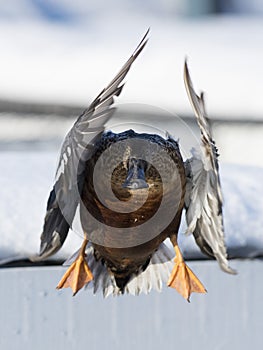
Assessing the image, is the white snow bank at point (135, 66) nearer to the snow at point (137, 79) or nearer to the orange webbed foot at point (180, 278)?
the snow at point (137, 79)

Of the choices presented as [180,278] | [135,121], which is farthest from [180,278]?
[135,121]

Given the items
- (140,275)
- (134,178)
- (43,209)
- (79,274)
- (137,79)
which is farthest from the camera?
(137,79)

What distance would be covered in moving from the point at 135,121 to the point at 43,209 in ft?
0.83

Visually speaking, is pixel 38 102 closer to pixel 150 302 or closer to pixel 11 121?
pixel 11 121

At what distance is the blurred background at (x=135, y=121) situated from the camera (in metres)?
1.31

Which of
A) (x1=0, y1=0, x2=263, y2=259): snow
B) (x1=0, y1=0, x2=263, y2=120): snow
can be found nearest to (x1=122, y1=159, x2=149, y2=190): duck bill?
(x1=0, y1=0, x2=263, y2=259): snow

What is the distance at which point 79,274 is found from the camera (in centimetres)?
97

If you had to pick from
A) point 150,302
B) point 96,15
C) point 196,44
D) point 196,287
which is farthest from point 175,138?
point 96,15

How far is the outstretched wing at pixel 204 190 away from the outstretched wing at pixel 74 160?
8 cm

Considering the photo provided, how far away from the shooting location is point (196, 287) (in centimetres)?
104

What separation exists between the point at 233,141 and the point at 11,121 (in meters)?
0.54

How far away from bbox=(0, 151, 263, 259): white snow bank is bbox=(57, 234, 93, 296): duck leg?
0.32 m

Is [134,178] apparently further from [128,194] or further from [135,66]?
[135,66]

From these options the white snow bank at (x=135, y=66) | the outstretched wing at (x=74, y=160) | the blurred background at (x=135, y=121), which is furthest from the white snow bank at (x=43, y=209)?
the white snow bank at (x=135, y=66)
